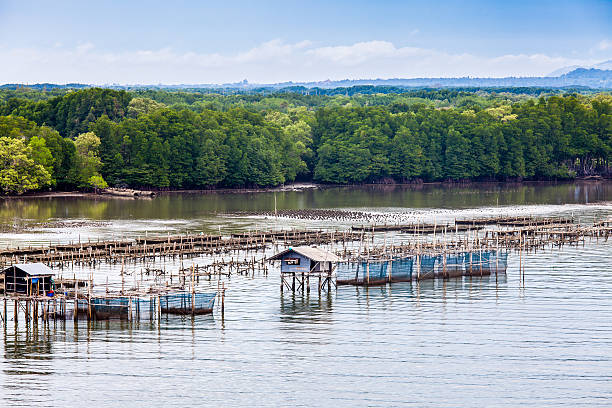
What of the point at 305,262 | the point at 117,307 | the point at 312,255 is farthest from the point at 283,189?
the point at 117,307

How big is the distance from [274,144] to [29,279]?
116m

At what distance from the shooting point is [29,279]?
160ft

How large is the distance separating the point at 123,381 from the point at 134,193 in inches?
3852

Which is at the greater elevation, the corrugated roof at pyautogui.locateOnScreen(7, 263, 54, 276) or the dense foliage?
the dense foliage

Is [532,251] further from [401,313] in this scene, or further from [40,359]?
[40,359]

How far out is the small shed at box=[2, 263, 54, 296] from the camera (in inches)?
1916

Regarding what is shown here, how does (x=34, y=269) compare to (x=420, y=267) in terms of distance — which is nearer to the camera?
(x=34, y=269)

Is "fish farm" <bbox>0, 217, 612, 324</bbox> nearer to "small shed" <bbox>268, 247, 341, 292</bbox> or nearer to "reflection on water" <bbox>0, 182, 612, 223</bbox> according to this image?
"small shed" <bbox>268, 247, 341, 292</bbox>

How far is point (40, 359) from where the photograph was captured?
4356 cm

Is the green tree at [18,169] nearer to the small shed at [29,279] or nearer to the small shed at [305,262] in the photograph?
the small shed at [305,262]

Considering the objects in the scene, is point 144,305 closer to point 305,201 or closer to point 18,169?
point 18,169

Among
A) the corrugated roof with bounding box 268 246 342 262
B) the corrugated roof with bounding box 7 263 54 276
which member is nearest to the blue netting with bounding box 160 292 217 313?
the corrugated roof with bounding box 7 263 54 276

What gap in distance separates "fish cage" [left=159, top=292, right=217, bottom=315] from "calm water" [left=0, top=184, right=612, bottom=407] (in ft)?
2.92

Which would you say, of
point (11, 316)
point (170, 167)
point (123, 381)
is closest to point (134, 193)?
point (170, 167)
